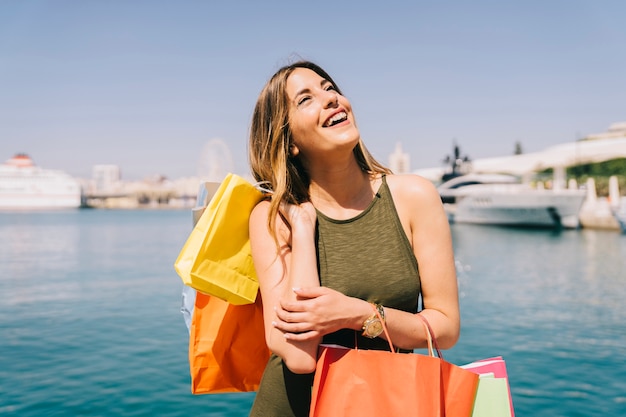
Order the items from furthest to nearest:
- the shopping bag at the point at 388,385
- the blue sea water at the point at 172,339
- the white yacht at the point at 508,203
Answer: the white yacht at the point at 508,203
the blue sea water at the point at 172,339
the shopping bag at the point at 388,385

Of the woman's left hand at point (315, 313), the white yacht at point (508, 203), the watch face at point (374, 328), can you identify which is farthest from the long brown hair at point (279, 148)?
the white yacht at point (508, 203)

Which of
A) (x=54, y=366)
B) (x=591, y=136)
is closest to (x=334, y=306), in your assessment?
(x=54, y=366)

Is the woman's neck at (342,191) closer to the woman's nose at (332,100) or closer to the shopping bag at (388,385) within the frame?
the woman's nose at (332,100)

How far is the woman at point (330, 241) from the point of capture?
1.51 meters

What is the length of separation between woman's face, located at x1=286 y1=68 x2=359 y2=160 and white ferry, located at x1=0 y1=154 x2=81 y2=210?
127 meters

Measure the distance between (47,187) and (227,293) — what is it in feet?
420

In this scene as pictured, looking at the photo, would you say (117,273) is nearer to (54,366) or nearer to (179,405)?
(54,366)

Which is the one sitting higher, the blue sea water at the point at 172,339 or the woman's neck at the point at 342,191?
the woman's neck at the point at 342,191

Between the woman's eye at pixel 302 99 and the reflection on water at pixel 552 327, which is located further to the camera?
the reflection on water at pixel 552 327

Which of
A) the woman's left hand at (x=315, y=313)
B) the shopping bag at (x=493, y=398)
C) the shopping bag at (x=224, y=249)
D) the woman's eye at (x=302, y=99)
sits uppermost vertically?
the woman's eye at (x=302, y=99)

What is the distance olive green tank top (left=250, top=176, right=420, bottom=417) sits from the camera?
1618mm

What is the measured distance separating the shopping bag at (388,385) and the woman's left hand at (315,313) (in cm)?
6

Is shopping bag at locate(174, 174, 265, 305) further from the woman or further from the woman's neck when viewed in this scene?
the woman's neck

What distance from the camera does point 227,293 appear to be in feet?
5.79
